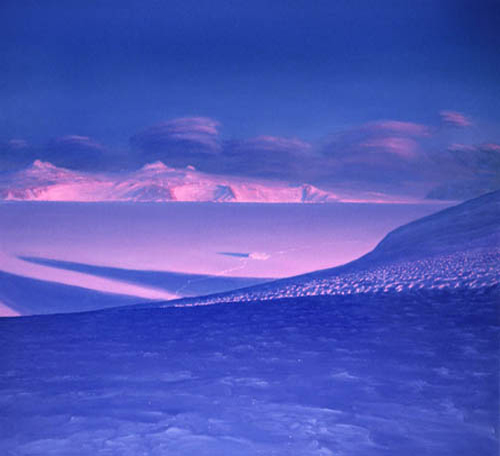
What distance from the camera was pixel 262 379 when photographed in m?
2.61

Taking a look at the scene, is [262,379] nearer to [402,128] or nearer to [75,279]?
[75,279]

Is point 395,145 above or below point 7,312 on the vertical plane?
above

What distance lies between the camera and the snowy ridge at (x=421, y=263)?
12.7 feet

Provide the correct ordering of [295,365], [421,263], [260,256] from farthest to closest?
[260,256] → [421,263] → [295,365]

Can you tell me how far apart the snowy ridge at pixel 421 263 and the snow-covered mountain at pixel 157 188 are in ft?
2.12

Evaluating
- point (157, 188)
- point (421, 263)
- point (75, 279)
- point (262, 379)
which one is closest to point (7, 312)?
point (75, 279)

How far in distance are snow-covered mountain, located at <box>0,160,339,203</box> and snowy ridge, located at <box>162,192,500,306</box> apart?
0.65m

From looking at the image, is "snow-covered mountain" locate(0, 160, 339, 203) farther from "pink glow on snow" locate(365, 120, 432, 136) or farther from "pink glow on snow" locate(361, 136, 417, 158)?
"pink glow on snow" locate(365, 120, 432, 136)

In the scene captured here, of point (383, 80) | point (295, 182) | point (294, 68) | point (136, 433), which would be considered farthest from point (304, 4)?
point (136, 433)

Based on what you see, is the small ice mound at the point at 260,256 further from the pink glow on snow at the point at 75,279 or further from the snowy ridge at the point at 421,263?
the pink glow on snow at the point at 75,279

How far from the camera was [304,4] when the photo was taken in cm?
379

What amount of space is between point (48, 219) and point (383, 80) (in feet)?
9.12

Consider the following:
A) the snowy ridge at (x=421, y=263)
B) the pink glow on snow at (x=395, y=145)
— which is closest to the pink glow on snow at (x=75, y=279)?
the snowy ridge at (x=421, y=263)

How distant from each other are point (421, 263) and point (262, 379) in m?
1.98
